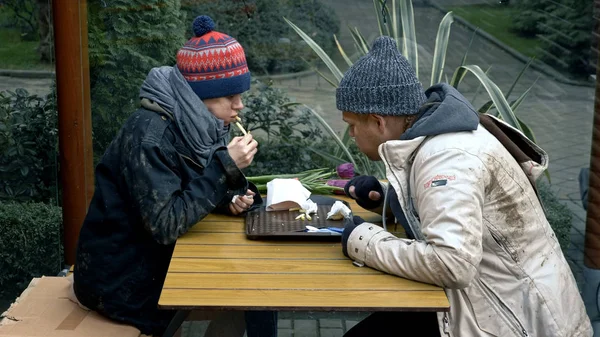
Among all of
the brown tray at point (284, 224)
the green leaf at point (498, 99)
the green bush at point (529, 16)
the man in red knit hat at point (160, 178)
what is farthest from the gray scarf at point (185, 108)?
the green bush at point (529, 16)

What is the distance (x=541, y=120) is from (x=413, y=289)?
2542mm

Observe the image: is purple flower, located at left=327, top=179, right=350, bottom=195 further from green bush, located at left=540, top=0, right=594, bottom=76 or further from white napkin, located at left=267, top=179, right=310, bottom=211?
green bush, located at left=540, top=0, right=594, bottom=76

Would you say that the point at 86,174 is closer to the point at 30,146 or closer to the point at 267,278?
the point at 30,146

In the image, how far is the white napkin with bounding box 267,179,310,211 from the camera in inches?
134

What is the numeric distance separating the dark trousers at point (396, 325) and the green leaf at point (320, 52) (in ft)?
6.13

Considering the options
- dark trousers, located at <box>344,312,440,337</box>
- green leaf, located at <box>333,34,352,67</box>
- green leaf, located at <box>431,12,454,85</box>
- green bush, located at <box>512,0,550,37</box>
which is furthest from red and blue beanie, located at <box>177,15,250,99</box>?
green bush, located at <box>512,0,550,37</box>

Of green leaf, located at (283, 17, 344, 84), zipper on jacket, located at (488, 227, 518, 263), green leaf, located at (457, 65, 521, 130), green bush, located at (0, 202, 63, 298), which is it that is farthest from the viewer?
green leaf, located at (283, 17, 344, 84)

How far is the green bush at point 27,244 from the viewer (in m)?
4.65

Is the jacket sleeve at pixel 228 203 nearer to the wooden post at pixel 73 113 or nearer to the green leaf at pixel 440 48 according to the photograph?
the wooden post at pixel 73 113

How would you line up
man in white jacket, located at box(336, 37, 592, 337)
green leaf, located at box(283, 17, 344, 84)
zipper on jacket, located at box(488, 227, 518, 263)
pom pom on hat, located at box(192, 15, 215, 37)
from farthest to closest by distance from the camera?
green leaf, located at box(283, 17, 344, 84) < pom pom on hat, located at box(192, 15, 215, 37) < zipper on jacket, located at box(488, 227, 518, 263) < man in white jacket, located at box(336, 37, 592, 337)

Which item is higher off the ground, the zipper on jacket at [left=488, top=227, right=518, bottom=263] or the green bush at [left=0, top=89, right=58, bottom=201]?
the zipper on jacket at [left=488, top=227, right=518, bottom=263]

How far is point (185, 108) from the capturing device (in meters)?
3.11

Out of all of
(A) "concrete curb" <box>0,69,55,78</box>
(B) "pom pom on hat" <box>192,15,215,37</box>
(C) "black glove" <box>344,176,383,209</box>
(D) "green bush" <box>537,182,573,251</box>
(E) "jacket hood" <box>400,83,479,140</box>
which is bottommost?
(D) "green bush" <box>537,182,573,251</box>

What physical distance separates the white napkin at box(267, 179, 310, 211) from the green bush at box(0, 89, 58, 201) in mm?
1603
